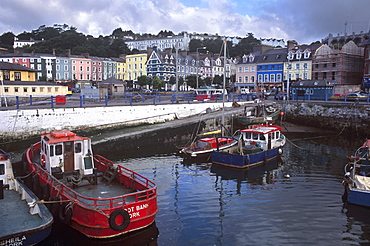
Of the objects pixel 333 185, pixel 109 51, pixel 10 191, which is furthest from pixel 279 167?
pixel 109 51

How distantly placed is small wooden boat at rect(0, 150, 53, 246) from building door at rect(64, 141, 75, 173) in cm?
210

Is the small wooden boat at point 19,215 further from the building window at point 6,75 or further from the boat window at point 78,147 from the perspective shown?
the building window at point 6,75

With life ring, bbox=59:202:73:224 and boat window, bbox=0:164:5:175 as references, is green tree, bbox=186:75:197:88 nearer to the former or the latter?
boat window, bbox=0:164:5:175

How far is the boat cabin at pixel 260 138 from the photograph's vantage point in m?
23.7

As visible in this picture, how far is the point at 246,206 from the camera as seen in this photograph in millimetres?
14930

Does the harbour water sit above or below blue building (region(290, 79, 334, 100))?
below

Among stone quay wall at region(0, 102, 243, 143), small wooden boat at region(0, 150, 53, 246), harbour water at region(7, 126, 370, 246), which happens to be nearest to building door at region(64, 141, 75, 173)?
small wooden boat at region(0, 150, 53, 246)

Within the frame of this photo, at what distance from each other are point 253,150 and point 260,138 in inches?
66.3

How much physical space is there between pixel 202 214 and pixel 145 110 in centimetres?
2007

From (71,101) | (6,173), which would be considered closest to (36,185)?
(6,173)

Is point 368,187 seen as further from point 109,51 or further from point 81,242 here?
point 109,51

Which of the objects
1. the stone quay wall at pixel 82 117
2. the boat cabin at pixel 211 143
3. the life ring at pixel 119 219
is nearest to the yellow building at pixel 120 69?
the stone quay wall at pixel 82 117

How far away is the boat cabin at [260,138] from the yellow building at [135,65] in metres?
66.3

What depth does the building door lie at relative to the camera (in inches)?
573
